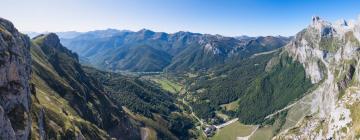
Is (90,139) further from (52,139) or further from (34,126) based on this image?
(34,126)

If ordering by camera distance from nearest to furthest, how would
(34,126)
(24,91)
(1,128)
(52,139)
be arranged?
(1,128) → (24,91) → (34,126) → (52,139)

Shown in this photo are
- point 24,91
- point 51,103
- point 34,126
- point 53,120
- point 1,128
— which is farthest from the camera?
point 51,103

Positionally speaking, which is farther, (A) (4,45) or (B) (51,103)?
(B) (51,103)

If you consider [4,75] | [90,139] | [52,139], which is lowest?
[90,139]

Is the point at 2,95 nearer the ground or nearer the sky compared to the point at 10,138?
nearer the sky

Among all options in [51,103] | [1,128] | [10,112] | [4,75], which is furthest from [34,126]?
[51,103]

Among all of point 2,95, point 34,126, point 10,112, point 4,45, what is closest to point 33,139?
point 34,126

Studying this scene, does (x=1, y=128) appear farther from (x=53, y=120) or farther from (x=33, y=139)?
(x=53, y=120)

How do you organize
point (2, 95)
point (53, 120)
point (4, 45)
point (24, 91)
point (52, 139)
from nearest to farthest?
point (2, 95), point (4, 45), point (24, 91), point (52, 139), point (53, 120)

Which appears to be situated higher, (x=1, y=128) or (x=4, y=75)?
(x=4, y=75)
